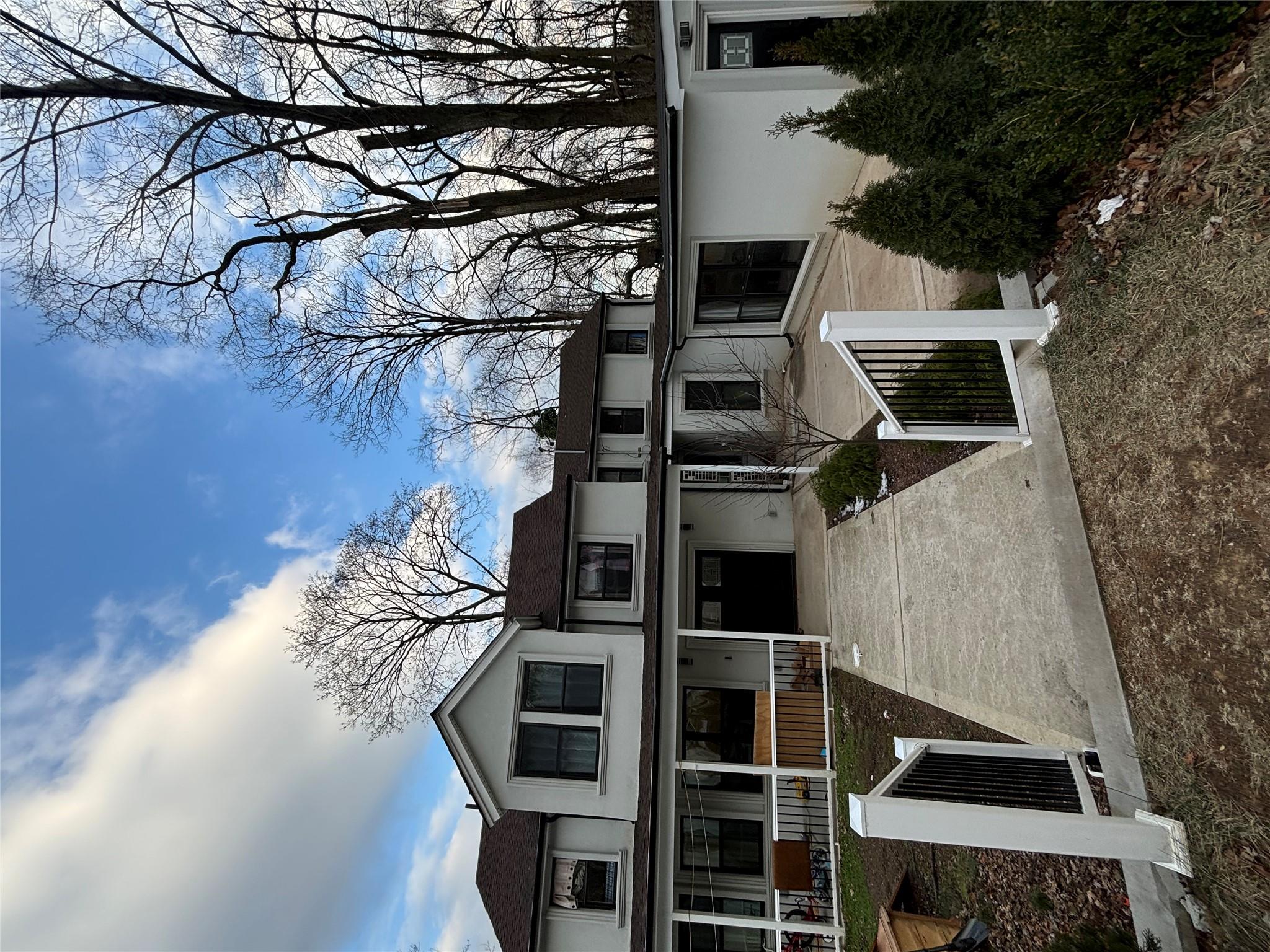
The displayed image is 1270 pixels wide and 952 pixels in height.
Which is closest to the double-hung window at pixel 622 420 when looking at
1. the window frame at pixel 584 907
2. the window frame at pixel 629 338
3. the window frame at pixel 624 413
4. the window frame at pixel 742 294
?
the window frame at pixel 624 413

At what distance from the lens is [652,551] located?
9.95 meters

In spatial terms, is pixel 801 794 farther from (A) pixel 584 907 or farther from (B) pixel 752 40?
(B) pixel 752 40

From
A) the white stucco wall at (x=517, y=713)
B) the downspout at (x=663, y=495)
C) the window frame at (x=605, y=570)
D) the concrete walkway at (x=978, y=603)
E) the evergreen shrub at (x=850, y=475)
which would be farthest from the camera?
the window frame at (x=605, y=570)

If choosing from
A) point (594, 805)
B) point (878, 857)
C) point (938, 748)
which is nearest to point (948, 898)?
point (878, 857)

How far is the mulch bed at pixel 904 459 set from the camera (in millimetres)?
6324

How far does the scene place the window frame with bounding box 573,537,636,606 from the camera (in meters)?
10.6

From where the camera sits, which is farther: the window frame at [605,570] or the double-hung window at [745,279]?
the window frame at [605,570]

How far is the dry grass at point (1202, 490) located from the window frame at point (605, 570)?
7.58 meters

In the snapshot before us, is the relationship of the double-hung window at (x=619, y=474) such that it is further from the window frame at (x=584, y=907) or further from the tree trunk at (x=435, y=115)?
the window frame at (x=584, y=907)

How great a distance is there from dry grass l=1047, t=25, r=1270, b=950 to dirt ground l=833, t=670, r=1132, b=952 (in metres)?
1.36

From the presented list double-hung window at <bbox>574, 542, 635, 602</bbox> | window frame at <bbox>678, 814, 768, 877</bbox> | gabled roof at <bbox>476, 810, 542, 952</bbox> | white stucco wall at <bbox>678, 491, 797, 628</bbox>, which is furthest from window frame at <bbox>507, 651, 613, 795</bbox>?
white stucco wall at <bbox>678, 491, 797, 628</bbox>

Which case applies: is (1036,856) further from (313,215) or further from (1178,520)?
(313,215)

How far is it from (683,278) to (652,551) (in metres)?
4.93

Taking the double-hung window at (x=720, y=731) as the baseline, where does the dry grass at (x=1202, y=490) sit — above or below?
above
